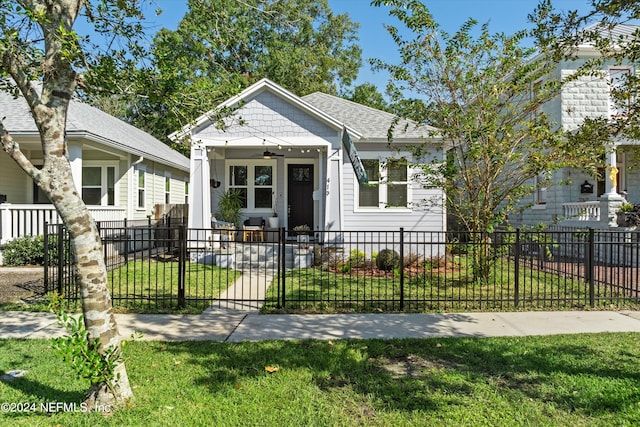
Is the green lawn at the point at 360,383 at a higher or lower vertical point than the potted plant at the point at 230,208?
lower

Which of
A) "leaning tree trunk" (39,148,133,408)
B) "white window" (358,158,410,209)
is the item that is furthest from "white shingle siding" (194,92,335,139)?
"leaning tree trunk" (39,148,133,408)

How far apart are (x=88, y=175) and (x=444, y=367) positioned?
15.3 m

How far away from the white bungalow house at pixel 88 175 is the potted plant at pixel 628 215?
1622 centimetres

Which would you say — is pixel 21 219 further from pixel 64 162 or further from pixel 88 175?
pixel 64 162

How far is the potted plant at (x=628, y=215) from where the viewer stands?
41.4 ft

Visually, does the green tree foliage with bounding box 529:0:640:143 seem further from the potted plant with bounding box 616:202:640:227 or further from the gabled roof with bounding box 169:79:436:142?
the potted plant with bounding box 616:202:640:227

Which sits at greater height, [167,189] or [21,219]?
[167,189]

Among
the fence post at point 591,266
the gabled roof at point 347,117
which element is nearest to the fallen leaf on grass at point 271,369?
the fence post at point 591,266

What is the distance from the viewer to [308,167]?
49.3 ft

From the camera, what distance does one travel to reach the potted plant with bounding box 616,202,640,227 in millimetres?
12633

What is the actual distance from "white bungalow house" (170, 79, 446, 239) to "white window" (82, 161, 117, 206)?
4219 mm

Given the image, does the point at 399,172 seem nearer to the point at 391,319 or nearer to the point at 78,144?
the point at 391,319

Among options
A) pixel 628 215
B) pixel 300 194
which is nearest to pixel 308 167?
pixel 300 194

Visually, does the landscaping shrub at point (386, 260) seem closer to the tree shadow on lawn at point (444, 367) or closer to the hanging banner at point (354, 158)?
the hanging banner at point (354, 158)
